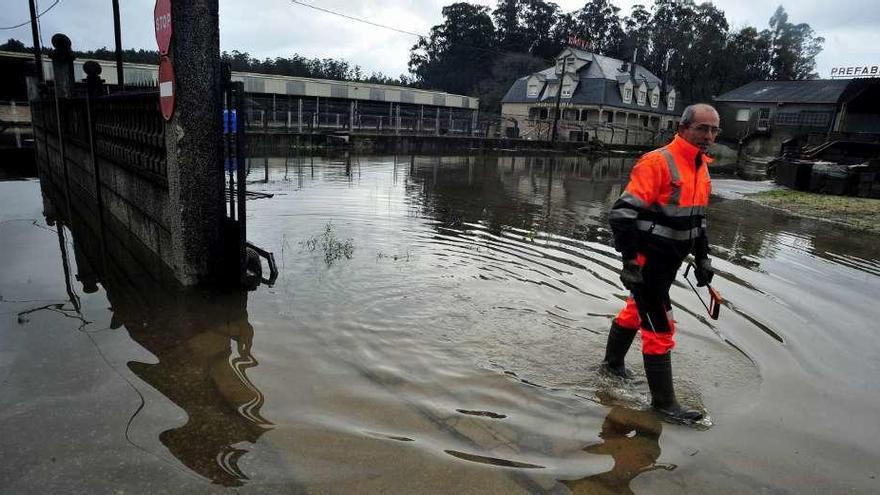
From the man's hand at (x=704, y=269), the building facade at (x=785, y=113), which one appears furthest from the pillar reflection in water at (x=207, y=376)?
the building facade at (x=785, y=113)

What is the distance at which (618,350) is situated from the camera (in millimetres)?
4074

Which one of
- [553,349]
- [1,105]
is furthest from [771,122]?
[1,105]

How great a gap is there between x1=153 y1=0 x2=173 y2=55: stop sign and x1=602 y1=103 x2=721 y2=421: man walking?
4227 mm

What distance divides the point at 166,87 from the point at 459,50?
82997 mm

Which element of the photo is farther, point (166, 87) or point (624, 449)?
point (166, 87)

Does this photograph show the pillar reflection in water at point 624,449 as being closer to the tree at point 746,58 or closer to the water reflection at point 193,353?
the water reflection at point 193,353

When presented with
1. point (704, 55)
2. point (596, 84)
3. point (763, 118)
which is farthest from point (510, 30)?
point (763, 118)

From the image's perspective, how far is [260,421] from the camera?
317 cm

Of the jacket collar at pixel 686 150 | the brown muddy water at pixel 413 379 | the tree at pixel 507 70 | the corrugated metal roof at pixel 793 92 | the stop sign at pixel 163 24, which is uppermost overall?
the tree at pixel 507 70

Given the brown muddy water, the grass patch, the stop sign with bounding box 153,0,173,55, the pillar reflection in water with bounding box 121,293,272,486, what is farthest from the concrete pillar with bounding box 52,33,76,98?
the grass patch

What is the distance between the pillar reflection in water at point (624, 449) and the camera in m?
2.83

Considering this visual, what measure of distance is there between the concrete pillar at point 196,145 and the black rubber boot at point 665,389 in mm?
4183

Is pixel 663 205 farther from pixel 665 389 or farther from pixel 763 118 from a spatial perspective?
pixel 763 118

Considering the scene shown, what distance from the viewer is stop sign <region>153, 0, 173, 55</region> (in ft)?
15.4
